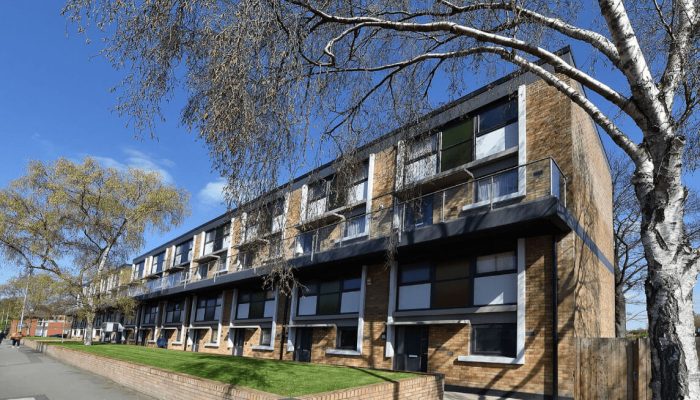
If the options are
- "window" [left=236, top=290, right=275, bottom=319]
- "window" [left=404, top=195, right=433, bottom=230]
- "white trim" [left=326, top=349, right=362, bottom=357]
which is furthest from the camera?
"window" [left=236, top=290, right=275, bottom=319]

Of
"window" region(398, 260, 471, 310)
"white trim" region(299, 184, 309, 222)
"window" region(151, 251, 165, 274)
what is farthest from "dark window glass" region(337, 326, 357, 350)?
"window" region(151, 251, 165, 274)

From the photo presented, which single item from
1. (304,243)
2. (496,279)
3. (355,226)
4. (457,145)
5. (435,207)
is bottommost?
(496,279)

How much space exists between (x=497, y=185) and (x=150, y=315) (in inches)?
1350

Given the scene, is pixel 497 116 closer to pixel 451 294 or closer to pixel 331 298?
pixel 451 294

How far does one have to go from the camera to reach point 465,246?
14.5 m

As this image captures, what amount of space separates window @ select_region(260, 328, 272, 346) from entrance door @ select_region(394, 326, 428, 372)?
8.81m

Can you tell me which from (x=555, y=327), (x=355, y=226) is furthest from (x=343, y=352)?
(x=555, y=327)

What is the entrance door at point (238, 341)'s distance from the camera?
2535 cm

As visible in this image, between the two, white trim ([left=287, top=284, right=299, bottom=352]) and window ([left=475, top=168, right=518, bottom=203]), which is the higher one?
window ([left=475, top=168, right=518, bottom=203])

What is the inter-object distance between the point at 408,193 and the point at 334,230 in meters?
7.48

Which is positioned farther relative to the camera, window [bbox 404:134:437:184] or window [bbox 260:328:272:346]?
window [bbox 260:328:272:346]

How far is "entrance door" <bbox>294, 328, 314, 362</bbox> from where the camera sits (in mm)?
19859

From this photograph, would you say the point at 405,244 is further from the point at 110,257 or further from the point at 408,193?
the point at 110,257

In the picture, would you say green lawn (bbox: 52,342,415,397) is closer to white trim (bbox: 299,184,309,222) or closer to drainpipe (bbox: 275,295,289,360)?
white trim (bbox: 299,184,309,222)
